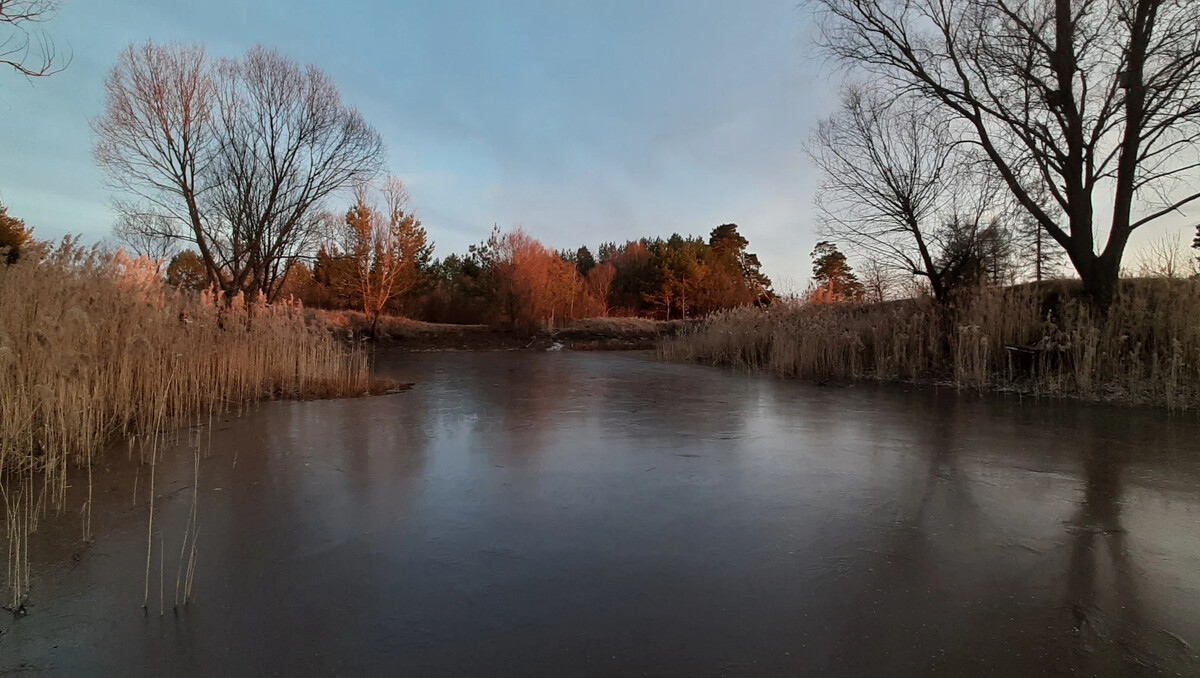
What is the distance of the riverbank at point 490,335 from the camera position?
973 inches

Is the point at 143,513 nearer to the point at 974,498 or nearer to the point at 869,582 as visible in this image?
the point at 869,582

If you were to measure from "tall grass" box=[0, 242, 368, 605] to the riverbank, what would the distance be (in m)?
15.9

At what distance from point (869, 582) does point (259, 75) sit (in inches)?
806

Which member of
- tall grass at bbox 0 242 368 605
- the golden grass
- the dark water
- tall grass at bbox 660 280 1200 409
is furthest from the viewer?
the golden grass

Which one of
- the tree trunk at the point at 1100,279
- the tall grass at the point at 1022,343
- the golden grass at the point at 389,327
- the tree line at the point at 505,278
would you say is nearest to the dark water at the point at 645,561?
the tall grass at the point at 1022,343

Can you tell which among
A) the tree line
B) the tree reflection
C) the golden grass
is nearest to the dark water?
the tree reflection

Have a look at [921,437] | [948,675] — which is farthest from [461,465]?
[921,437]

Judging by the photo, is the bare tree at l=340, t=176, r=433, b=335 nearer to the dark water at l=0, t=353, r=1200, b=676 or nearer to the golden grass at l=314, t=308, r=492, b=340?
the golden grass at l=314, t=308, r=492, b=340

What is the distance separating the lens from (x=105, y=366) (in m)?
5.18

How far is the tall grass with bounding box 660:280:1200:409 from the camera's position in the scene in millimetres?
6914

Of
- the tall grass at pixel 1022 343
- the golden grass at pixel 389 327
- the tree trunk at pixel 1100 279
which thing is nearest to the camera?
the tall grass at pixel 1022 343

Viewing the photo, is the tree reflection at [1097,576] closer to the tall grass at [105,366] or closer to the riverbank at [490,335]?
the tall grass at [105,366]

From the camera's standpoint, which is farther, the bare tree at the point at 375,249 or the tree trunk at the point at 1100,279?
the bare tree at the point at 375,249

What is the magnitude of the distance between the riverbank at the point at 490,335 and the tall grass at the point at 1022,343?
1294 centimetres
